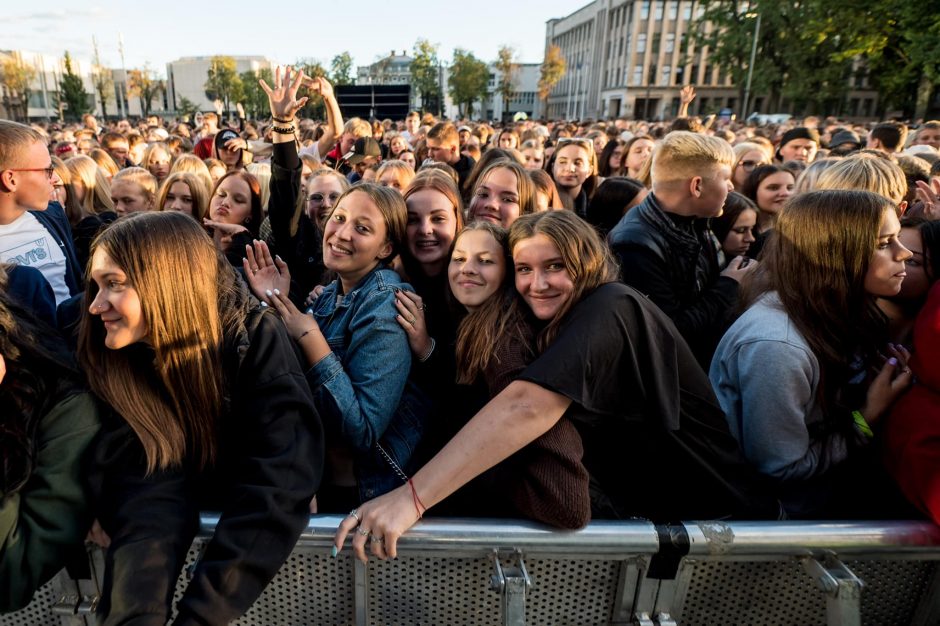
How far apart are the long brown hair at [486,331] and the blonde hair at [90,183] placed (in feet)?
12.8

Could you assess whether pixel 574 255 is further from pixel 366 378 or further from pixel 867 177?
pixel 867 177

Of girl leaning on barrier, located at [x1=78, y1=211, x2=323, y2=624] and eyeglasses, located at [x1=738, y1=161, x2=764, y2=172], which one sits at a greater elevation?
eyeglasses, located at [x1=738, y1=161, x2=764, y2=172]

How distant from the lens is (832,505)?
197cm

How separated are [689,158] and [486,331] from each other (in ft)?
5.40

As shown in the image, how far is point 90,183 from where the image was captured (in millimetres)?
4422

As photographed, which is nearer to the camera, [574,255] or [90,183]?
[574,255]

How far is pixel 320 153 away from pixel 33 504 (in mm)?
5750

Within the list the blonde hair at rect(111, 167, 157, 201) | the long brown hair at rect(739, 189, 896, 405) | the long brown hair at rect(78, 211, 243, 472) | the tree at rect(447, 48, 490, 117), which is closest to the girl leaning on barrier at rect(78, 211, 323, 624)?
the long brown hair at rect(78, 211, 243, 472)

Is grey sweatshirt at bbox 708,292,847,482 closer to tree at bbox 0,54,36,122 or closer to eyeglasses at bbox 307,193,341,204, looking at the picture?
eyeglasses at bbox 307,193,341,204

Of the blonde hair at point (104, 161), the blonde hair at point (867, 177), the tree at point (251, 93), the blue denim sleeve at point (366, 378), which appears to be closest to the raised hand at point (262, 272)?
the blue denim sleeve at point (366, 378)

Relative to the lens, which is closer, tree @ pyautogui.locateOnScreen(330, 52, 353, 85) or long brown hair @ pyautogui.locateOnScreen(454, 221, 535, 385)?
long brown hair @ pyautogui.locateOnScreen(454, 221, 535, 385)

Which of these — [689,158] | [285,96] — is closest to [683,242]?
[689,158]

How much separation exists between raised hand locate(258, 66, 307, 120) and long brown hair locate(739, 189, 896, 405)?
2.97m

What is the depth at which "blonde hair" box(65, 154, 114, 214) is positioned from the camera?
172 inches
